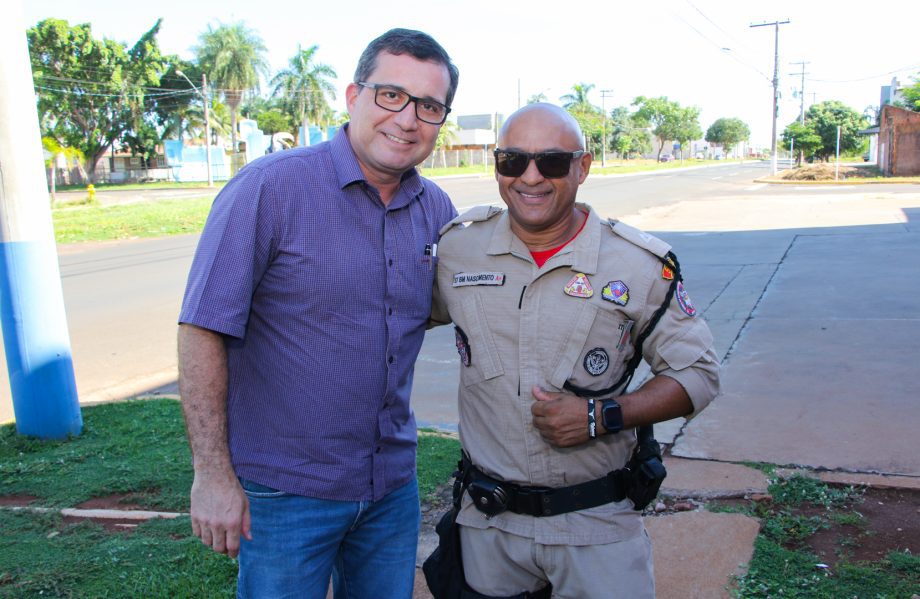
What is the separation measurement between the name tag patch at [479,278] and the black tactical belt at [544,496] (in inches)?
21.7

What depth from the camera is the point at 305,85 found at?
6650 centimetres

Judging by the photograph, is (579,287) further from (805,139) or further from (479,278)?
(805,139)

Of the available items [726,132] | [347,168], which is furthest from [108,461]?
[726,132]

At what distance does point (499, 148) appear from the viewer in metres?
2.32

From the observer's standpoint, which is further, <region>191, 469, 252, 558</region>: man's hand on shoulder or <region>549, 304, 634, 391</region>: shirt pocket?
<region>549, 304, 634, 391</region>: shirt pocket

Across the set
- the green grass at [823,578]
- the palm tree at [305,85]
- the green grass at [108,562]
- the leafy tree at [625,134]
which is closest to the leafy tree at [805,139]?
the palm tree at [305,85]

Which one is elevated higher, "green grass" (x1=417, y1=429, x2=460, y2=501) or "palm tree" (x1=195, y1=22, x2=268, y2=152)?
"palm tree" (x1=195, y1=22, x2=268, y2=152)

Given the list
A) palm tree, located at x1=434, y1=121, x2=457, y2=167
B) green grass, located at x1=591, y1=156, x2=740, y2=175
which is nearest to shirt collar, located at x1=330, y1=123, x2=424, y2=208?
green grass, located at x1=591, y1=156, x2=740, y2=175

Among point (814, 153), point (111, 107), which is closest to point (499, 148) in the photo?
point (814, 153)

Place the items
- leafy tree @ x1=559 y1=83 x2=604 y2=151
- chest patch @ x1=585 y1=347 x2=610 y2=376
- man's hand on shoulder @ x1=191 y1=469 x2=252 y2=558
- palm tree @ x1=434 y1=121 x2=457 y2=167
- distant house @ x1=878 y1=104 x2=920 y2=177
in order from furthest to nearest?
1. leafy tree @ x1=559 y1=83 x2=604 y2=151
2. palm tree @ x1=434 y1=121 x2=457 y2=167
3. distant house @ x1=878 y1=104 x2=920 y2=177
4. chest patch @ x1=585 y1=347 x2=610 y2=376
5. man's hand on shoulder @ x1=191 y1=469 x2=252 y2=558

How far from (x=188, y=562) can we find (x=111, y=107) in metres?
60.0

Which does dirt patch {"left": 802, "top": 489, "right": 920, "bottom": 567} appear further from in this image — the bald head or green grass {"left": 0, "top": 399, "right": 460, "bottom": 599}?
the bald head

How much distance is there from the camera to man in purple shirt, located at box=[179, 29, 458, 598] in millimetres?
1999

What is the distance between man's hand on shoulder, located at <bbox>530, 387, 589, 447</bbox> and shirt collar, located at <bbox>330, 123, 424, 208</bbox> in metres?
0.71
